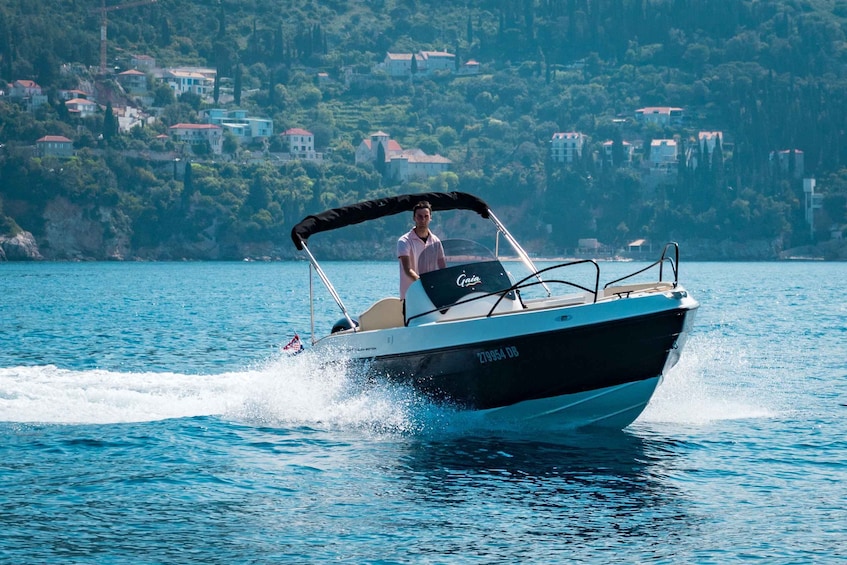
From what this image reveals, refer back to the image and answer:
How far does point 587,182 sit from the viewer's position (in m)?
189

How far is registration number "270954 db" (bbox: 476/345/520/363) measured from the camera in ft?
47.1

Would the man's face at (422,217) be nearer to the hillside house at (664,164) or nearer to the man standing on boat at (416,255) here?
the man standing on boat at (416,255)

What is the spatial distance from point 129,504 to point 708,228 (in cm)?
17265

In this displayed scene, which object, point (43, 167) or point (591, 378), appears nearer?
point (591, 378)

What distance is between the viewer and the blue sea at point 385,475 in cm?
1059

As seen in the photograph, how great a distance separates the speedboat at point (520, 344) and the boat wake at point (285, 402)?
0.31m

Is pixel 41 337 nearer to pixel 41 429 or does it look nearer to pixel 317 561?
pixel 41 429

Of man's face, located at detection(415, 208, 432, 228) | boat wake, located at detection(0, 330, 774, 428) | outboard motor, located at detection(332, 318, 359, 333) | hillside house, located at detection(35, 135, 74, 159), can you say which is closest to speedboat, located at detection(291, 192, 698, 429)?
boat wake, located at detection(0, 330, 774, 428)

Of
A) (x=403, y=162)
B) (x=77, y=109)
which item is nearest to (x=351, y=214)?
(x=403, y=162)

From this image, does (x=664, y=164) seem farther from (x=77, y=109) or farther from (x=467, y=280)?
(x=467, y=280)

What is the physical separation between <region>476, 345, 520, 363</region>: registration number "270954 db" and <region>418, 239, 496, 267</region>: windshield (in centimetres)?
140

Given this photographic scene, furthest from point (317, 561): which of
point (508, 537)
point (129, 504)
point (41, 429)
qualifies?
point (41, 429)

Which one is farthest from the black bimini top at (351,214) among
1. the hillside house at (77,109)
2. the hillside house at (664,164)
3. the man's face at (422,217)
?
the hillside house at (77,109)

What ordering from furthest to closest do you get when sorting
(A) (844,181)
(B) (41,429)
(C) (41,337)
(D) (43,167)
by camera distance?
(A) (844,181), (D) (43,167), (C) (41,337), (B) (41,429)
